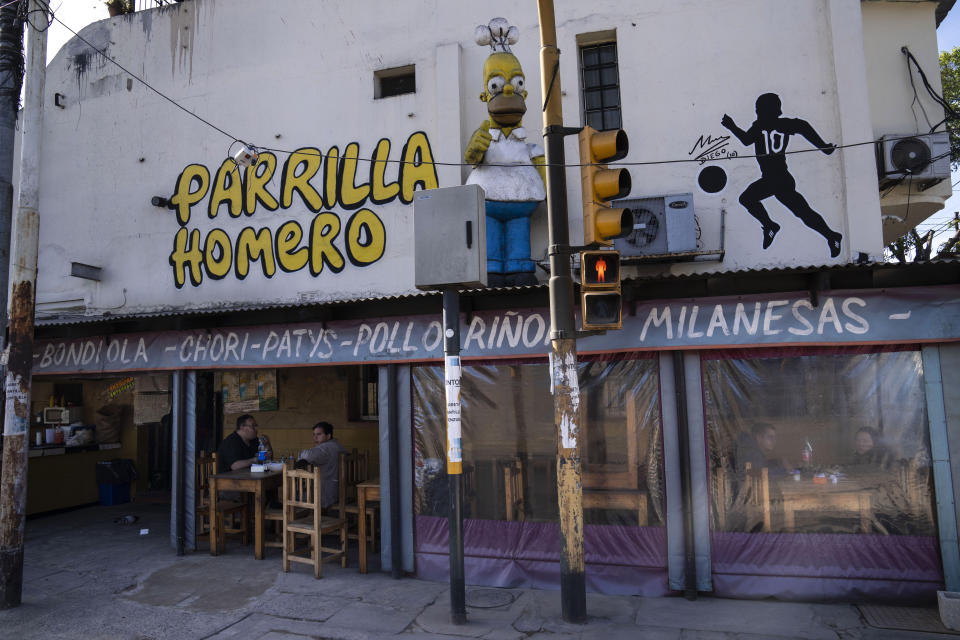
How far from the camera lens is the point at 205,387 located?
40.4ft

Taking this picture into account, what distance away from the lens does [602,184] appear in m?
5.47

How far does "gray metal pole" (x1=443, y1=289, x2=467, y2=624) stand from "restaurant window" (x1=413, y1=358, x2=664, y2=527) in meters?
1.43

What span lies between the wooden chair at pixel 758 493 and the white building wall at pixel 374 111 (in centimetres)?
268

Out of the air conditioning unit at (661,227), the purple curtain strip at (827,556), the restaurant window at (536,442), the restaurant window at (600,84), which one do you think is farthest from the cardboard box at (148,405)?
the purple curtain strip at (827,556)

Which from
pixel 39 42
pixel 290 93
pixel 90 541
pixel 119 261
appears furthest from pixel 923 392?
pixel 119 261

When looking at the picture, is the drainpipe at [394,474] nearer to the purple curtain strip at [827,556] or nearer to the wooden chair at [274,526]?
the wooden chair at [274,526]

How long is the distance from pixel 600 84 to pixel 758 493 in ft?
19.2

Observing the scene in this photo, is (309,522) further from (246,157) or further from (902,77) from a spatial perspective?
(902,77)

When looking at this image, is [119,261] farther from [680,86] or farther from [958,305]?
[958,305]

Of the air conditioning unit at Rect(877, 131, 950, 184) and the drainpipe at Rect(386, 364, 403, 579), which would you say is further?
the air conditioning unit at Rect(877, 131, 950, 184)

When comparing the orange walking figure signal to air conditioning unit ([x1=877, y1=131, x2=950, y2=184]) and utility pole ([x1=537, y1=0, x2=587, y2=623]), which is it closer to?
utility pole ([x1=537, y1=0, x2=587, y2=623])

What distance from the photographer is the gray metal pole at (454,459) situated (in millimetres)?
5984

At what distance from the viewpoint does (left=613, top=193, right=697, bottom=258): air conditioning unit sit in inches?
307
